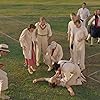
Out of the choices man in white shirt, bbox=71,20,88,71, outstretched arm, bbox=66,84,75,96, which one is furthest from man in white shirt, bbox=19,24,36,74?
outstretched arm, bbox=66,84,75,96

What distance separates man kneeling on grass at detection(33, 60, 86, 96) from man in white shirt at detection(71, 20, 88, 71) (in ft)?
4.00

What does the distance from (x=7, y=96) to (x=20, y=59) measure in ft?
12.0

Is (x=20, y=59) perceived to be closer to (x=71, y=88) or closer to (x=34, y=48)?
(x=34, y=48)

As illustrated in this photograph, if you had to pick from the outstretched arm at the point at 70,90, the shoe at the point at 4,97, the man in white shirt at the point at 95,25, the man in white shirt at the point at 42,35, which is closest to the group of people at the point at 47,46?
the man in white shirt at the point at 42,35

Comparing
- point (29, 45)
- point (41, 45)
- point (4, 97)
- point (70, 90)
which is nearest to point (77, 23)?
point (41, 45)

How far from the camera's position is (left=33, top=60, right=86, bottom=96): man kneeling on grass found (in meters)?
10.2

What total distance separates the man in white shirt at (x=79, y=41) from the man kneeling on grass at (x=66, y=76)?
122 centimetres

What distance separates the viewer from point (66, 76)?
34.1 ft

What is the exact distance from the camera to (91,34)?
1550 centimetres

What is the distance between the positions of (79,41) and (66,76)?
1.88 meters

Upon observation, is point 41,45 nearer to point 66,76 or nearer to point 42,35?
point 42,35

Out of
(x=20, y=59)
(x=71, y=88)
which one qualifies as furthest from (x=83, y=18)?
(x=71, y=88)

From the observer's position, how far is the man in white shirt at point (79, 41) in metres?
11.7

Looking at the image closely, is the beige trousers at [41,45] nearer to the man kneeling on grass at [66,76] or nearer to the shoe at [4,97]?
the man kneeling on grass at [66,76]
